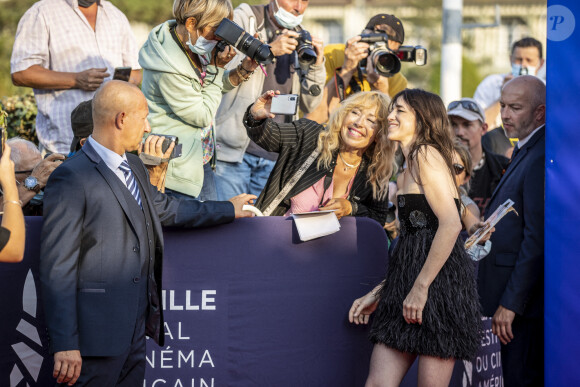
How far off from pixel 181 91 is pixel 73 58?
4.18 feet

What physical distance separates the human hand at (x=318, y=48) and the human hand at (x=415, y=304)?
2409 mm

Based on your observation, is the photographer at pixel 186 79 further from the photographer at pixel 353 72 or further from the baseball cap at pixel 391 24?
the baseball cap at pixel 391 24

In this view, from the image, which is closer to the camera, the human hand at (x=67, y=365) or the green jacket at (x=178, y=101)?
the human hand at (x=67, y=365)

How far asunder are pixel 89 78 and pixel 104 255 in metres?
2.38

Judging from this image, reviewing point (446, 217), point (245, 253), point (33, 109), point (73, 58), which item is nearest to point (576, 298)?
point (446, 217)

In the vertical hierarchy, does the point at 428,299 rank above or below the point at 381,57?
below

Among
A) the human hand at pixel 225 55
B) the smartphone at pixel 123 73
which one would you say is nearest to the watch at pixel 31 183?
the smartphone at pixel 123 73

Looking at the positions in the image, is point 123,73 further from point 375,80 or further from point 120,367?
point 120,367

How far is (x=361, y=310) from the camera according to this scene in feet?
15.0

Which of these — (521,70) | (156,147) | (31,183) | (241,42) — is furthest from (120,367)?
(521,70)

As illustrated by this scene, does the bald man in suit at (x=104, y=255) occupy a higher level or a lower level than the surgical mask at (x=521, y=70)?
lower

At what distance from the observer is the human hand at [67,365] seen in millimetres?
3398

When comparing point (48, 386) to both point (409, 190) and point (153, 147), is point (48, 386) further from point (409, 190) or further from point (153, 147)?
point (409, 190)

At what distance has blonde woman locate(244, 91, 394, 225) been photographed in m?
5.02
